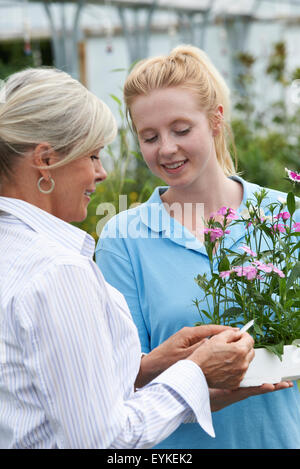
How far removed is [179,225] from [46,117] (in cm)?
65

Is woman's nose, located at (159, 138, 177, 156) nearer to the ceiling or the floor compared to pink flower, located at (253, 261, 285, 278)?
nearer to the ceiling

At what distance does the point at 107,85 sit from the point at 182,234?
696 cm

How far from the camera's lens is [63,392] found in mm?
1073

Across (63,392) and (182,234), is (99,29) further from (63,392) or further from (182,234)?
(63,392)

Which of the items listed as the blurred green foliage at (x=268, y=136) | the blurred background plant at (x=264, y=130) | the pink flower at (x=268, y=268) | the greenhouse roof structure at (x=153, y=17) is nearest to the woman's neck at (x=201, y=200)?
the pink flower at (x=268, y=268)

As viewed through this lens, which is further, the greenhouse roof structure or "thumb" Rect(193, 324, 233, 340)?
the greenhouse roof structure

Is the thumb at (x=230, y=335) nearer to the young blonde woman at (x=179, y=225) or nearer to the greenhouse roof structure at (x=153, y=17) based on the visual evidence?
the young blonde woman at (x=179, y=225)

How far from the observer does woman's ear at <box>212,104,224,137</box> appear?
6.04 ft

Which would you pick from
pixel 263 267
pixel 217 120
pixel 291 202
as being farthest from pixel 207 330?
pixel 217 120

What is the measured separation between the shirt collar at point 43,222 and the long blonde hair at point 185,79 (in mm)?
633

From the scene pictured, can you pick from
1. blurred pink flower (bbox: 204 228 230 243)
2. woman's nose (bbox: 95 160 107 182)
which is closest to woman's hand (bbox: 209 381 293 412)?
blurred pink flower (bbox: 204 228 230 243)

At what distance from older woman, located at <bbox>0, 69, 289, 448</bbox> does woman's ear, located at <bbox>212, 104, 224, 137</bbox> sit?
55cm

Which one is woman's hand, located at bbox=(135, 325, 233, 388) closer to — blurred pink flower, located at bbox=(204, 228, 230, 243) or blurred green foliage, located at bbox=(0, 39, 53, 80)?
blurred pink flower, located at bbox=(204, 228, 230, 243)
